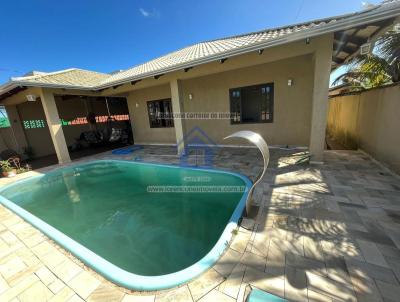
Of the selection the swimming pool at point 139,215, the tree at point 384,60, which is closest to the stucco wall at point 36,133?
the swimming pool at point 139,215

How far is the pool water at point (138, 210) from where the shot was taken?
305 cm

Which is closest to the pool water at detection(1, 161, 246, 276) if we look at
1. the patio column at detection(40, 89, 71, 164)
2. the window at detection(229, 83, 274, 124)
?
the patio column at detection(40, 89, 71, 164)

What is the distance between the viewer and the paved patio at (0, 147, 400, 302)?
1917 millimetres

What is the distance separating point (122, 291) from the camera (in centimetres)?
206

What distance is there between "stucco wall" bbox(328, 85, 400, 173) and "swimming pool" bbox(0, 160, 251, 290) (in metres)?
3.81

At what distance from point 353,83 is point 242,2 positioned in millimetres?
7830

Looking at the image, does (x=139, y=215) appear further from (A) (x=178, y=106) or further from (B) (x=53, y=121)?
(B) (x=53, y=121)

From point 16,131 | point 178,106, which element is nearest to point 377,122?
point 178,106

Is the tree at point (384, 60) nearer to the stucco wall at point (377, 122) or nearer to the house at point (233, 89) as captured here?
the house at point (233, 89)

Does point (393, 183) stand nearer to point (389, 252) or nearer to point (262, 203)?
point (389, 252)

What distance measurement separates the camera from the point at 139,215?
4.22 m

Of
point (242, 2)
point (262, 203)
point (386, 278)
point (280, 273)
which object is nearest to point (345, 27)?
point (262, 203)

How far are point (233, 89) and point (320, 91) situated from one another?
3.83 m

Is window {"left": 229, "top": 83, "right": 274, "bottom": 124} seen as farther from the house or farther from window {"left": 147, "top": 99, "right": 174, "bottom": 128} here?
window {"left": 147, "top": 99, "right": 174, "bottom": 128}
